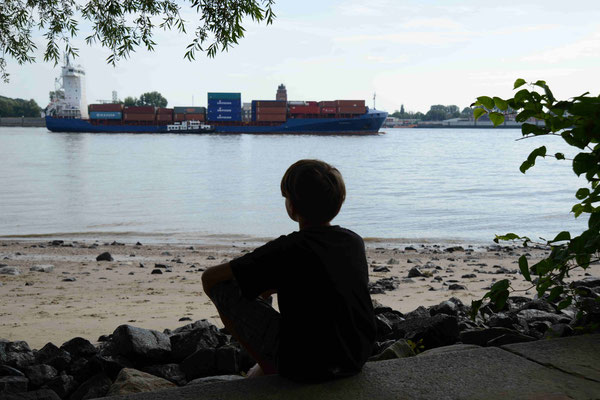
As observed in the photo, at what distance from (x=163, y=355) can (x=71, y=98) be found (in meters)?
80.0

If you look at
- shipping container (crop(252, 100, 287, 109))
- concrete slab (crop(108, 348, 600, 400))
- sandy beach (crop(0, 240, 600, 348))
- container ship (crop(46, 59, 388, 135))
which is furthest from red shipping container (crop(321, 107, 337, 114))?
concrete slab (crop(108, 348, 600, 400))

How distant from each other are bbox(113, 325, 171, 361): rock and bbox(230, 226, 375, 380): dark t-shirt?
1138 millimetres

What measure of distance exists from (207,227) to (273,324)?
10322 mm

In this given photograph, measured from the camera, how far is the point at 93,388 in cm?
247

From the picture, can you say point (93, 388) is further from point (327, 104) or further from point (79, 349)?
point (327, 104)

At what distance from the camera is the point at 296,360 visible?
185 cm

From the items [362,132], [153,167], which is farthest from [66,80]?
[153,167]

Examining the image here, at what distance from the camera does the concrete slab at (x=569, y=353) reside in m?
1.97

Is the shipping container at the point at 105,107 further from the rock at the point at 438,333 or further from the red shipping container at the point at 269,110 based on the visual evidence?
the rock at the point at 438,333

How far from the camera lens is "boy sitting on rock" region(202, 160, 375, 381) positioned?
1.82 m

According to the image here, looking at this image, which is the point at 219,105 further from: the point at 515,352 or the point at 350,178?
the point at 515,352

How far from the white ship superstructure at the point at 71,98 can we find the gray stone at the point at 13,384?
79.0 meters

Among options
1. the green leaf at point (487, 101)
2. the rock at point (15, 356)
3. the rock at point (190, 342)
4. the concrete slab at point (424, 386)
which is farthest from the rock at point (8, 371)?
the green leaf at point (487, 101)

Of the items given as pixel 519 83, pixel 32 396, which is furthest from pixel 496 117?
pixel 32 396
